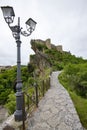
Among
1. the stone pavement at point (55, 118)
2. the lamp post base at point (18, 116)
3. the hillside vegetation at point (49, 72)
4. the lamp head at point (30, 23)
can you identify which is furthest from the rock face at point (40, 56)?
the lamp post base at point (18, 116)

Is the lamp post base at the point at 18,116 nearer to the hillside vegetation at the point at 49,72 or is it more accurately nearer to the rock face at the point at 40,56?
the hillside vegetation at the point at 49,72

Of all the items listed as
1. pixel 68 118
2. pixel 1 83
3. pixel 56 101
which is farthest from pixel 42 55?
A: pixel 68 118

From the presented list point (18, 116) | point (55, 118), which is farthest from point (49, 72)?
point (18, 116)

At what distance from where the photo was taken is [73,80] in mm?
17078

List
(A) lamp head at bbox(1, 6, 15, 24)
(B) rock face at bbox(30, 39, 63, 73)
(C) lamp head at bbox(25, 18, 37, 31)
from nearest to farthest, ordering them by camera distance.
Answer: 1. (A) lamp head at bbox(1, 6, 15, 24)
2. (C) lamp head at bbox(25, 18, 37, 31)
3. (B) rock face at bbox(30, 39, 63, 73)

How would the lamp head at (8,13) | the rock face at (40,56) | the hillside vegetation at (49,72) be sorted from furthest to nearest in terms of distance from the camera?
1. the rock face at (40,56)
2. the hillside vegetation at (49,72)
3. the lamp head at (8,13)

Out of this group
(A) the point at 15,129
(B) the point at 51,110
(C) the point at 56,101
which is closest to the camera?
(A) the point at 15,129

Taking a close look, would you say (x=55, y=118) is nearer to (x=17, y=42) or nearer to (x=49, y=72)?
(x=17, y=42)

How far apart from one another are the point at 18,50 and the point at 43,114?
2.67 m

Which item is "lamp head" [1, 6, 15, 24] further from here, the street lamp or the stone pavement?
the stone pavement

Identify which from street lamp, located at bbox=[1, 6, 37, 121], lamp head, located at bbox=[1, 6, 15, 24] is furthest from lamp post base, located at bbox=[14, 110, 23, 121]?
lamp head, located at bbox=[1, 6, 15, 24]

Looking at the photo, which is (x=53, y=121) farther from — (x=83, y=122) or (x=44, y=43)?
(x=44, y=43)

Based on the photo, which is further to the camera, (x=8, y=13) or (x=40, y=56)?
(x=40, y=56)

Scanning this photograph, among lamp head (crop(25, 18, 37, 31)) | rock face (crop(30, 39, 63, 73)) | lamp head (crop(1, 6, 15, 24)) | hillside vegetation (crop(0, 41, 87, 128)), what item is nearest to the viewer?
lamp head (crop(1, 6, 15, 24))
